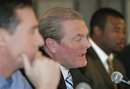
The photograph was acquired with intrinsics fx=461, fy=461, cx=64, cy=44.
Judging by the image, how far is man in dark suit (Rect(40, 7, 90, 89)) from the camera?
2885 millimetres

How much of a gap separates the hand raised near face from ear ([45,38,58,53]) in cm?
84

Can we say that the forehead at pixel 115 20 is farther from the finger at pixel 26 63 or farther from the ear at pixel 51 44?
the finger at pixel 26 63

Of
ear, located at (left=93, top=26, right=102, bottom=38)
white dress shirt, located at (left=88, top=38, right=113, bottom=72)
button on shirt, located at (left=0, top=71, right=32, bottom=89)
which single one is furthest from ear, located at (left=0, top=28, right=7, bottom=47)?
ear, located at (left=93, top=26, right=102, bottom=38)

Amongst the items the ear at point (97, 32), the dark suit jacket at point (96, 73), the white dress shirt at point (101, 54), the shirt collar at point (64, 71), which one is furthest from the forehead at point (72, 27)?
the ear at point (97, 32)

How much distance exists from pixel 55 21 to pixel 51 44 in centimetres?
15

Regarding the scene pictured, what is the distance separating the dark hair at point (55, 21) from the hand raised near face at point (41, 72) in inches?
33.1

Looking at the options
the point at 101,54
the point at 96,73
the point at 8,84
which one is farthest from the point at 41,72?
the point at 101,54

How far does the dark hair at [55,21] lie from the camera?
2.88 metres

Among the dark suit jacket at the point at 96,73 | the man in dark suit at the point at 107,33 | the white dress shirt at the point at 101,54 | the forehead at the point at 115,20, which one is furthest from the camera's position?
the forehead at the point at 115,20

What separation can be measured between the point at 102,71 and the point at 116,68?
358 mm

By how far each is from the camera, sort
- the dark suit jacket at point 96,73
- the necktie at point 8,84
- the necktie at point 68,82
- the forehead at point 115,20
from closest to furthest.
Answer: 1. the necktie at point 8,84
2. the necktie at point 68,82
3. the dark suit jacket at point 96,73
4. the forehead at point 115,20

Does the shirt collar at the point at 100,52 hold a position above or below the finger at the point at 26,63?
below

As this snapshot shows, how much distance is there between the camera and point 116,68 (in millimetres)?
4422

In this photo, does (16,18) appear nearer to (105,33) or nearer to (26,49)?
(26,49)
